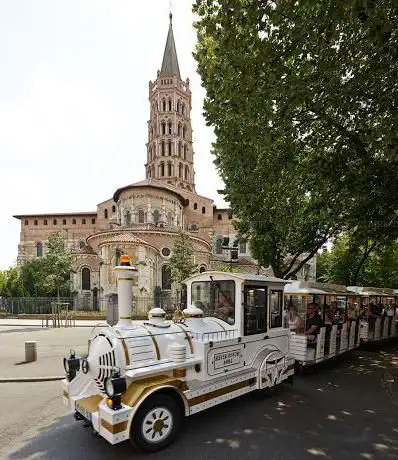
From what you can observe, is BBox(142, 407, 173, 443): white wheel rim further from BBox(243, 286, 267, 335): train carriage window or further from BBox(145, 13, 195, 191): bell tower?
BBox(145, 13, 195, 191): bell tower

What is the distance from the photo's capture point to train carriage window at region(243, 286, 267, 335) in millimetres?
6363

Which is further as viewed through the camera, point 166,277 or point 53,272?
point 166,277

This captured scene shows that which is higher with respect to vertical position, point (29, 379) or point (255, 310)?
point (255, 310)

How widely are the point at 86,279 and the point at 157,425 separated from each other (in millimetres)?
36256

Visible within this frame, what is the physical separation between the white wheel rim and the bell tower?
52.6 m

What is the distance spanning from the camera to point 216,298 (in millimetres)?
6660


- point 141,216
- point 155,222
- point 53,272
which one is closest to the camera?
point 53,272

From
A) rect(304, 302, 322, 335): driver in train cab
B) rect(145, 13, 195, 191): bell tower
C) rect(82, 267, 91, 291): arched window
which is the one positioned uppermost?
rect(145, 13, 195, 191): bell tower

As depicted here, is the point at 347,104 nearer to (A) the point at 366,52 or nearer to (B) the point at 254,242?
(A) the point at 366,52

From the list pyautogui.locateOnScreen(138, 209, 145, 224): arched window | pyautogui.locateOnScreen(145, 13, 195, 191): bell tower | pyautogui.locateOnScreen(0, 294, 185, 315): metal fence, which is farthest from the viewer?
pyautogui.locateOnScreen(145, 13, 195, 191): bell tower

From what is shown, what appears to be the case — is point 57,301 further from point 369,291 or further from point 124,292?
point 124,292

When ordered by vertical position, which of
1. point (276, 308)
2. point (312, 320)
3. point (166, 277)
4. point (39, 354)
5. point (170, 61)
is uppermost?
point (170, 61)

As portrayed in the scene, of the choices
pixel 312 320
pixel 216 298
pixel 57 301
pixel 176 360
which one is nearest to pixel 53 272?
pixel 57 301

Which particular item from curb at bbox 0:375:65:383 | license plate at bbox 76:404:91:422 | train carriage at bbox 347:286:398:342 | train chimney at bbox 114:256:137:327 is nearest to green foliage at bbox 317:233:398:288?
train carriage at bbox 347:286:398:342
